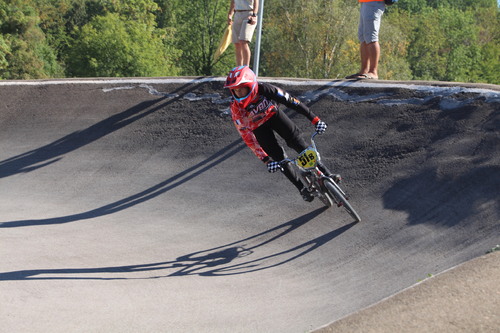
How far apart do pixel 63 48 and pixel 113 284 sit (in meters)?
60.2

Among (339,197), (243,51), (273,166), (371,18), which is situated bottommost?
(339,197)

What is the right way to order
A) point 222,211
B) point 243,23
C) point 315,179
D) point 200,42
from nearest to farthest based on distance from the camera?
point 315,179
point 222,211
point 243,23
point 200,42

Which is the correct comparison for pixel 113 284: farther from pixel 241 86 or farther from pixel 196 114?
pixel 196 114

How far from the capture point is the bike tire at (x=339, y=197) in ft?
24.3

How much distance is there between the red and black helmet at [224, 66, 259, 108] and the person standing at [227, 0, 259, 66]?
3505mm

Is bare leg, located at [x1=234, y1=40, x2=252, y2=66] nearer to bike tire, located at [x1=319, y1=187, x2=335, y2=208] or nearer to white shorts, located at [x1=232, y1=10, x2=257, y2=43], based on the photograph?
white shorts, located at [x1=232, y1=10, x2=257, y2=43]

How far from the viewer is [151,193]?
9688 mm

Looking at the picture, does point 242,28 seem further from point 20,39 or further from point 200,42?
point 200,42

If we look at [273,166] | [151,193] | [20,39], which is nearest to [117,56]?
[20,39]

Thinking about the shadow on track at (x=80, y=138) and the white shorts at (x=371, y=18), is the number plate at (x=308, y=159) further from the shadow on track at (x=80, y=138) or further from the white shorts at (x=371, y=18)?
the shadow on track at (x=80, y=138)

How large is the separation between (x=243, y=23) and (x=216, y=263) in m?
5.55

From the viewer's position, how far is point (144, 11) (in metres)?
57.4

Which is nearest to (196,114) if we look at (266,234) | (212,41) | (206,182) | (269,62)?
(206,182)

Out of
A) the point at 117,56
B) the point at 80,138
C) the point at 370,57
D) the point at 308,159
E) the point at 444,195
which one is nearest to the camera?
the point at 444,195
